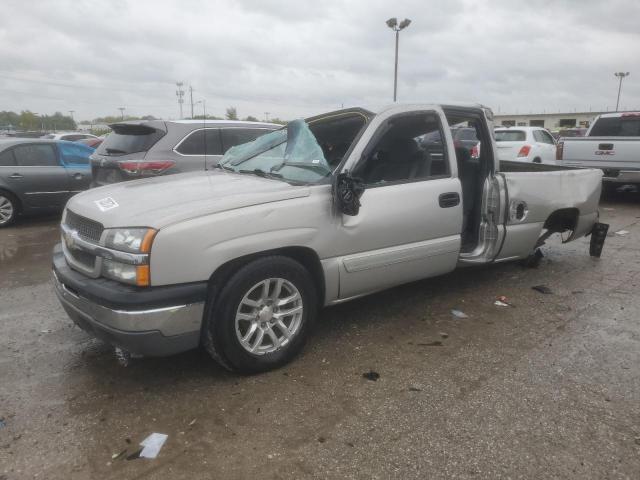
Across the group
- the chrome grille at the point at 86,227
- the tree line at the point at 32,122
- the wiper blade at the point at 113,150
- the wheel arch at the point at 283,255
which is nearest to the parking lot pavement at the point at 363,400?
the wheel arch at the point at 283,255

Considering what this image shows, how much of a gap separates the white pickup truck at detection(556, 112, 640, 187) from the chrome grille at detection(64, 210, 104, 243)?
30.8ft

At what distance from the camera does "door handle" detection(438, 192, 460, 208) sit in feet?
12.8

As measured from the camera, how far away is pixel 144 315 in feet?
8.79

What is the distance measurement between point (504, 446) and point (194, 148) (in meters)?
5.36

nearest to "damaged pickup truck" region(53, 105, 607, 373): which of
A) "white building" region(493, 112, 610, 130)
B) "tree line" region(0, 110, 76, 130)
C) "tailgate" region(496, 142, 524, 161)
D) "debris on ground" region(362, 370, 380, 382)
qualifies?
"debris on ground" region(362, 370, 380, 382)

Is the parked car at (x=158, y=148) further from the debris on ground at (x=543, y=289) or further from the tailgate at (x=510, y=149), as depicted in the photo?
the tailgate at (x=510, y=149)

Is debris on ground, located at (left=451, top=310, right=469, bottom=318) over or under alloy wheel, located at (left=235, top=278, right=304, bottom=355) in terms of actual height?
under

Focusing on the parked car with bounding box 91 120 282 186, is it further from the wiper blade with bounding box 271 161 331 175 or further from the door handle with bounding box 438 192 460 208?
the door handle with bounding box 438 192 460 208

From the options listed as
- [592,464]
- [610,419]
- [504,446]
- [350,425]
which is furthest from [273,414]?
[610,419]

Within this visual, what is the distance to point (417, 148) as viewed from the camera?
4.09m

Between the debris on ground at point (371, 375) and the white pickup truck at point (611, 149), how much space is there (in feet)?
27.0

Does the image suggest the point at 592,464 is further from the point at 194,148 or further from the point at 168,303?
the point at 194,148

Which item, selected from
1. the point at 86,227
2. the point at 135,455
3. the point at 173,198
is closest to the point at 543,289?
the point at 173,198

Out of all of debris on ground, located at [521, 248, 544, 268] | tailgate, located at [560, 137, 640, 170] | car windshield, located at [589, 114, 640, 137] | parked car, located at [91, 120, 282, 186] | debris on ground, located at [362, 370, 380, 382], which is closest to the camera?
debris on ground, located at [362, 370, 380, 382]
